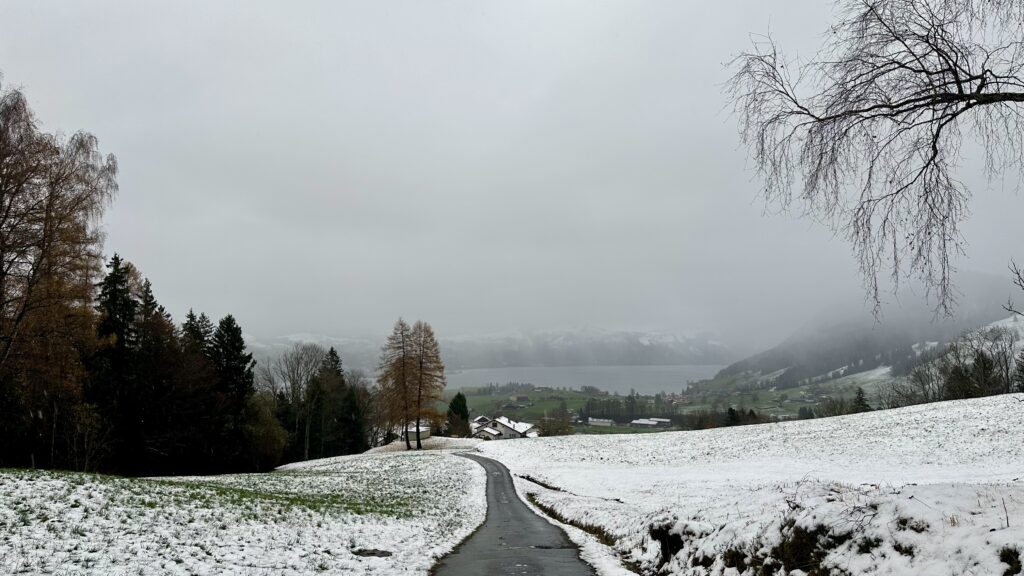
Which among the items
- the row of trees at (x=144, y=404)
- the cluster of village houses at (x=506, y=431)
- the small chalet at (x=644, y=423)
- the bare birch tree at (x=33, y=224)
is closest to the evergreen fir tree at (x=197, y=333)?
the row of trees at (x=144, y=404)

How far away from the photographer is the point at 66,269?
1858 cm

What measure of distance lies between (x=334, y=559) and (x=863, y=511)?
9056 millimetres

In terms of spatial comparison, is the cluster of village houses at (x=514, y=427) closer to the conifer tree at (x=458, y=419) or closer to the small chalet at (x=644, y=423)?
the small chalet at (x=644, y=423)

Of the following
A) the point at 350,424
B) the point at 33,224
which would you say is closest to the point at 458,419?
the point at 350,424

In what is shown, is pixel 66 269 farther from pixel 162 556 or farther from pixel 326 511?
pixel 162 556

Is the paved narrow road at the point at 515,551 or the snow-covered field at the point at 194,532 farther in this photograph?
the paved narrow road at the point at 515,551

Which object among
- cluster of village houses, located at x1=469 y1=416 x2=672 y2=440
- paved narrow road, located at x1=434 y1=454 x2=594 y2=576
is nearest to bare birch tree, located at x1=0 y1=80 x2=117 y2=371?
paved narrow road, located at x1=434 y1=454 x2=594 y2=576

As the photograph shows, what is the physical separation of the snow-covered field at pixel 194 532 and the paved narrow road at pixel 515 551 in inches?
23.5

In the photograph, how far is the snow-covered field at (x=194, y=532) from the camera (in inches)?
314

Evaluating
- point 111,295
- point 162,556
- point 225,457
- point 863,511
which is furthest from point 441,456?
point 863,511

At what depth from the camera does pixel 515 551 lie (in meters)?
12.3

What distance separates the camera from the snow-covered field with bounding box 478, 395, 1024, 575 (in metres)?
5.70

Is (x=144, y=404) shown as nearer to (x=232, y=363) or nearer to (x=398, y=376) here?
(x=232, y=363)

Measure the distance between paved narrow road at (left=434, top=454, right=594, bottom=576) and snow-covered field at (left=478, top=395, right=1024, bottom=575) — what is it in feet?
3.13
